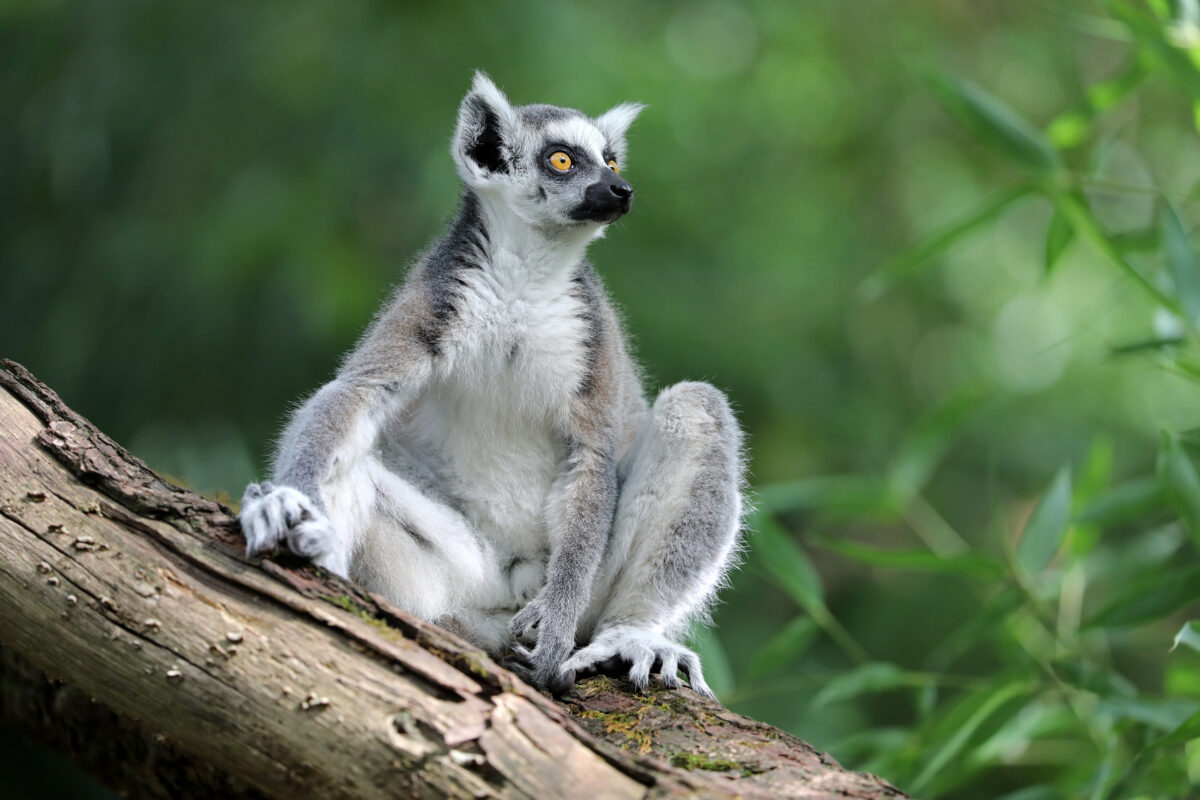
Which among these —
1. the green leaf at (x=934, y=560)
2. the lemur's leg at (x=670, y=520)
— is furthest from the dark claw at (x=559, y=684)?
the green leaf at (x=934, y=560)

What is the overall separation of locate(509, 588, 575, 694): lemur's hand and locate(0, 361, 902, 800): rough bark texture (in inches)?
13.8

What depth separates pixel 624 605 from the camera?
3418 millimetres

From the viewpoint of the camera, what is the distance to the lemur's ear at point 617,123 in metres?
4.05

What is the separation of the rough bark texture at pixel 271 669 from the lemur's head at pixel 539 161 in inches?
62.0

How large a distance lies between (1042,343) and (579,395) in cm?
422

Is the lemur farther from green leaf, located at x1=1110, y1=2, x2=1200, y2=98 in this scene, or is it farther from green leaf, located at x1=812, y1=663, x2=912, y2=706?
green leaf, located at x1=1110, y1=2, x2=1200, y2=98

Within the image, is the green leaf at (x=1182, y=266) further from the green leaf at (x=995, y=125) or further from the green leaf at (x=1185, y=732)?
the green leaf at (x=1185, y=732)

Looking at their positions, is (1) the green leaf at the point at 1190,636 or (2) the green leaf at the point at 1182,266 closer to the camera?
(1) the green leaf at the point at 1190,636

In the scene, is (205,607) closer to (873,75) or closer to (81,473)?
(81,473)

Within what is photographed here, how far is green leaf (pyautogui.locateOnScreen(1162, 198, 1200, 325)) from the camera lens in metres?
3.32

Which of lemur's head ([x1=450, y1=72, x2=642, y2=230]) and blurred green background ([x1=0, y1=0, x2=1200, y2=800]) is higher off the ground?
blurred green background ([x1=0, y1=0, x2=1200, y2=800])

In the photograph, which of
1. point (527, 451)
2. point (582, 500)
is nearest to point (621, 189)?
point (527, 451)

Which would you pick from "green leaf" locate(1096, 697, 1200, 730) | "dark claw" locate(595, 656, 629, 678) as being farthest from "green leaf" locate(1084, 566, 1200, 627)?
"dark claw" locate(595, 656, 629, 678)

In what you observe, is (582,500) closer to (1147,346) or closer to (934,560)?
(934,560)
